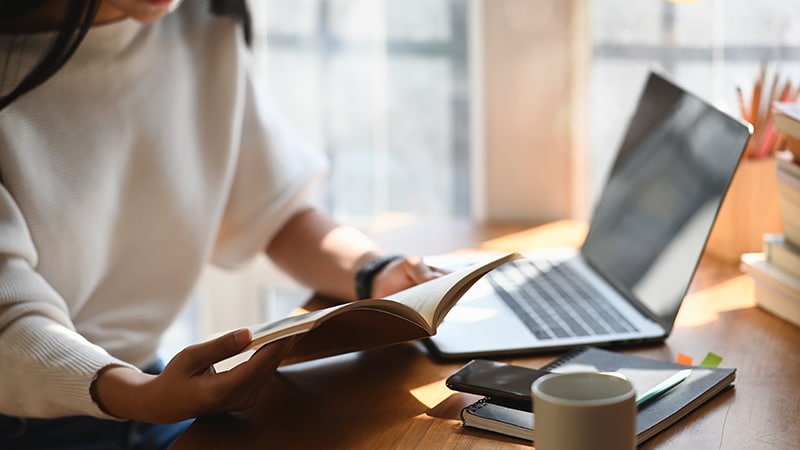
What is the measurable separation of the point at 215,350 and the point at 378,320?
144 millimetres

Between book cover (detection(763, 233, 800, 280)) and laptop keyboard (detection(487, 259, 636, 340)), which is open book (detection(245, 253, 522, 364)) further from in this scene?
book cover (detection(763, 233, 800, 280))

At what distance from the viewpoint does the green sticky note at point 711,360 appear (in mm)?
913

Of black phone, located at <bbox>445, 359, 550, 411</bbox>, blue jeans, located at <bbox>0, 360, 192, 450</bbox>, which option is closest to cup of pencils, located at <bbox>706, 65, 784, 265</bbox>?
black phone, located at <bbox>445, 359, 550, 411</bbox>

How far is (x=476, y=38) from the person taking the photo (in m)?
1.68

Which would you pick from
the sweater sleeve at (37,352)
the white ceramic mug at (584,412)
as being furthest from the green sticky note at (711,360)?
the sweater sleeve at (37,352)

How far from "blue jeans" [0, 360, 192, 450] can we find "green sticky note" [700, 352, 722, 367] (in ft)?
2.09

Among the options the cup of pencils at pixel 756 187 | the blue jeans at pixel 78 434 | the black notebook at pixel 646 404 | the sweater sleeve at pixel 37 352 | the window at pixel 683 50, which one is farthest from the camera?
the window at pixel 683 50

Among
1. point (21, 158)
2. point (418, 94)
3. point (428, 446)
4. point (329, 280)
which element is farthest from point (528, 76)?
point (428, 446)

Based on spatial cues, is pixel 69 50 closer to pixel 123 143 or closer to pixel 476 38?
pixel 123 143

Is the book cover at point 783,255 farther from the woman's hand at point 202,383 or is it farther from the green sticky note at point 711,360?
the woman's hand at point 202,383

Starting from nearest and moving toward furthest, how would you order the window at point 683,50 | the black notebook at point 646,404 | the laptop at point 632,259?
the black notebook at point 646,404 → the laptop at point 632,259 → the window at point 683,50

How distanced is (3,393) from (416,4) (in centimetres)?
115

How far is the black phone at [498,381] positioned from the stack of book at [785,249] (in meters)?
0.33

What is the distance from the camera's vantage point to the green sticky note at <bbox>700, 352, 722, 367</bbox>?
0.91 metres
